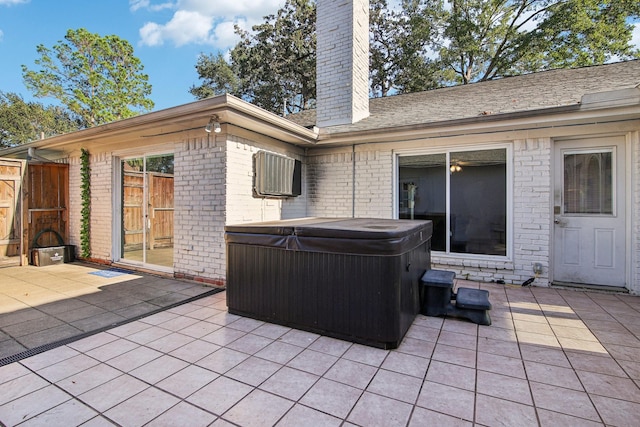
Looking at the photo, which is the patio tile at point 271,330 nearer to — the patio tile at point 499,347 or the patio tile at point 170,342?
the patio tile at point 170,342

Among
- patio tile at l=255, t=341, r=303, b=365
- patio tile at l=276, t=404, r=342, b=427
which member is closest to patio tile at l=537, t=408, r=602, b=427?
patio tile at l=276, t=404, r=342, b=427

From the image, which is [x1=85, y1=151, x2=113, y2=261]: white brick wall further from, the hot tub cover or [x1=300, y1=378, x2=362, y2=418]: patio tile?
[x1=300, y1=378, x2=362, y2=418]: patio tile

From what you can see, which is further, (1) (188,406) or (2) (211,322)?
(2) (211,322)

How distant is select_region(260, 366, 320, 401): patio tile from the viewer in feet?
6.17

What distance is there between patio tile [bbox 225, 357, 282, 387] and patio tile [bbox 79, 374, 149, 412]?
546 mm

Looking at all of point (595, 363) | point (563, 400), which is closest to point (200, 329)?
point (563, 400)

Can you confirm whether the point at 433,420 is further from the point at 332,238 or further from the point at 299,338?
the point at 332,238

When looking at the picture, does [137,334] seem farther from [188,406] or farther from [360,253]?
[360,253]

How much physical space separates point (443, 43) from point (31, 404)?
17.6 metres

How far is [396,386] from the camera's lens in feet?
6.41

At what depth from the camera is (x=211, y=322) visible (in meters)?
3.03

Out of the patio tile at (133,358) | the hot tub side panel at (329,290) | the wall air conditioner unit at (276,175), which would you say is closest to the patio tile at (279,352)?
the hot tub side panel at (329,290)

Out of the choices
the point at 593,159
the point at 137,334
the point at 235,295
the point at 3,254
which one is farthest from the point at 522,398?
the point at 3,254

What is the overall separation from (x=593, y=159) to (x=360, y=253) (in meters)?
3.91
